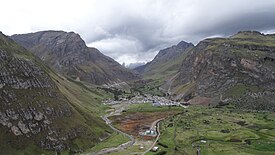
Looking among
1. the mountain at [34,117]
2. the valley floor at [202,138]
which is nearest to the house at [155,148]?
the valley floor at [202,138]

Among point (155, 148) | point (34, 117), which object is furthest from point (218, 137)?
point (34, 117)

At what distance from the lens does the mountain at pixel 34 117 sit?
396 ft

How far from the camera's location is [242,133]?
164250 mm

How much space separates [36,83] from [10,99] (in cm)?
2128

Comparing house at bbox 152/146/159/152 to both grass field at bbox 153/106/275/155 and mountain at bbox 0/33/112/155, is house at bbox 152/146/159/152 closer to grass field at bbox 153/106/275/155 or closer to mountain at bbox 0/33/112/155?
grass field at bbox 153/106/275/155

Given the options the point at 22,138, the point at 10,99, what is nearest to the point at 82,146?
the point at 22,138

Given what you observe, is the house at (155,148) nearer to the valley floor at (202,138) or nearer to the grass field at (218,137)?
the valley floor at (202,138)

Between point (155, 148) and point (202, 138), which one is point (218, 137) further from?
point (155, 148)

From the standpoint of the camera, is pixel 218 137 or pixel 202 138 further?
pixel 218 137

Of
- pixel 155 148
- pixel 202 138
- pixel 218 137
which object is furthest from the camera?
pixel 218 137

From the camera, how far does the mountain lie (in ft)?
396

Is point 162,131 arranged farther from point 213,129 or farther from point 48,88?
point 48,88

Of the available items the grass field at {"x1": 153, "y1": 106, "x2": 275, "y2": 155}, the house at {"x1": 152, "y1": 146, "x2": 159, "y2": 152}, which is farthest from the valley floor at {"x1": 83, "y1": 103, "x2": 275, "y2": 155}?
the house at {"x1": 152, "y1": 146, "x2": 159, "y2": 152}

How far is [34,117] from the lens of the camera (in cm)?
13250
